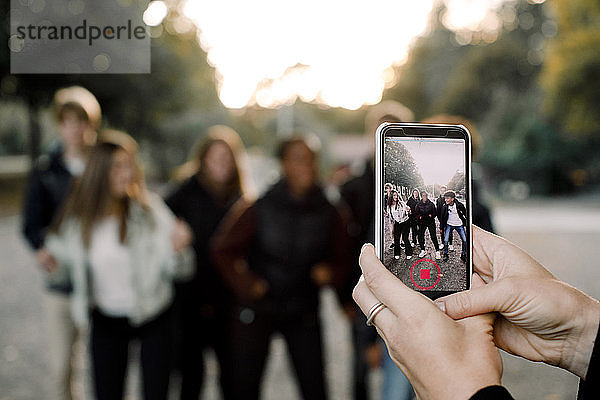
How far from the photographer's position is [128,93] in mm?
5254

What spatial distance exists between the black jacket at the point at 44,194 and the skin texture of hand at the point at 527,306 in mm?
2461

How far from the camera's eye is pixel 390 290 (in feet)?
3.21

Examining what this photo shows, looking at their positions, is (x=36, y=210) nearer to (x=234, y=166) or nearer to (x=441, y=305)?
(x=234, y=166)

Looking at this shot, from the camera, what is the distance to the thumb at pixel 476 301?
3.22 ft

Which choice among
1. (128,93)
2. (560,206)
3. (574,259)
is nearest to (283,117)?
(560,206)

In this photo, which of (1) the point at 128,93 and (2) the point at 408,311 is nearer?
(2) the point at 408,311

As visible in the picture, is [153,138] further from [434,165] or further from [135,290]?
[434,165]

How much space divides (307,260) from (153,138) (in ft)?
44.7

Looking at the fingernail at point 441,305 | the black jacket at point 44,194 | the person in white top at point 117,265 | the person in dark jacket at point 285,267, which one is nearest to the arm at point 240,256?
the person in dark jacket at point 285,267

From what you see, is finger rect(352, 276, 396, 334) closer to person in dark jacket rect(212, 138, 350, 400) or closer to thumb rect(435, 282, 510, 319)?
thumb rect(435, 282, 510, 319)

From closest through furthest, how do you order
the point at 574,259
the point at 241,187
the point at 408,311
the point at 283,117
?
the point at 408,311 < the point at 241,187 < the point at 574,259 < the point at 283,117

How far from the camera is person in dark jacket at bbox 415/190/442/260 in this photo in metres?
1.05

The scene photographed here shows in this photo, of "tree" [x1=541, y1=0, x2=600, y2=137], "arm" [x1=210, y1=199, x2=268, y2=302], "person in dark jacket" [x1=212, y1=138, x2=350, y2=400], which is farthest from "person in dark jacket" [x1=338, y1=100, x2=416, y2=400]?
"tree" [x1=541, y1=0, x2=600, y2=137]

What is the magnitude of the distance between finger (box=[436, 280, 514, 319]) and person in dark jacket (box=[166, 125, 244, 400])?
2424mm
